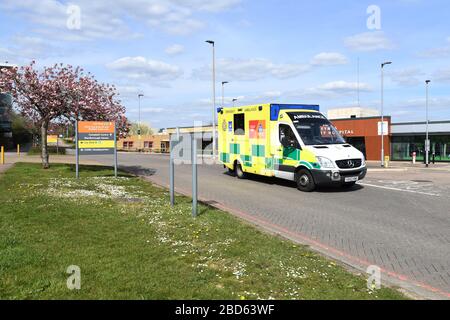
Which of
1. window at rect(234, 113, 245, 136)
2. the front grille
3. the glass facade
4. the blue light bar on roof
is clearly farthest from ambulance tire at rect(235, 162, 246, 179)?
the glass facade

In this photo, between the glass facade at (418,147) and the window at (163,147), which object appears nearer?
the glass facade at (418,147)

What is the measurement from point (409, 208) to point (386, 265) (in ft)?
17.4

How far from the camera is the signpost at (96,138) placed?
54.4ft

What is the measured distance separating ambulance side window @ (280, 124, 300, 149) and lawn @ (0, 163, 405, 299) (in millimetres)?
5907

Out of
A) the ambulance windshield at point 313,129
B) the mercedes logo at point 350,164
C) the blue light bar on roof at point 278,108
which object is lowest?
the mercedes logo at point 350,164

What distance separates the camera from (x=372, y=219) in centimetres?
905

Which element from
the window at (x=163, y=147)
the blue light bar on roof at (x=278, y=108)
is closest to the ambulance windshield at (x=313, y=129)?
the blue light bar on roof at (x=278, y=108)

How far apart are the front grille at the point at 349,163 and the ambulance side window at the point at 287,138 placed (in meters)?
1.50

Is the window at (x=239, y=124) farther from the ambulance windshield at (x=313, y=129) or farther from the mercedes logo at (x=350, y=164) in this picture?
the mercedes logo at (x=350, y=164)

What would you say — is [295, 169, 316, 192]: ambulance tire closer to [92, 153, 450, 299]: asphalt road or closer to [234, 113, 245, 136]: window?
[92, 153, 450, 299]: asphalt road

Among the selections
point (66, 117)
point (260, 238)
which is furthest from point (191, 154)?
point (66, 117)

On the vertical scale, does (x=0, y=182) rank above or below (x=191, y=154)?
below

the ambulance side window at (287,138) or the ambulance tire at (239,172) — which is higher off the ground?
the ambulance side window at (287,138)
